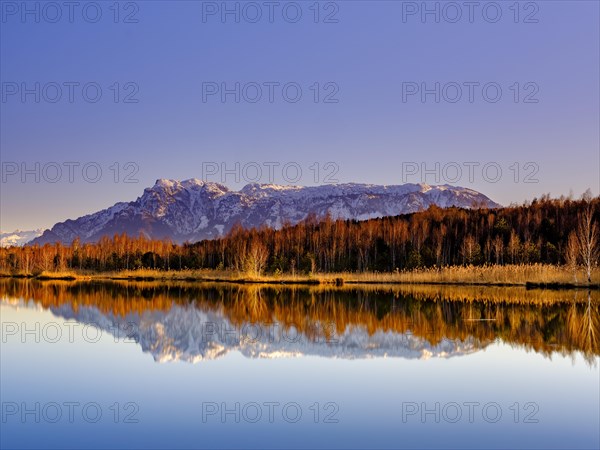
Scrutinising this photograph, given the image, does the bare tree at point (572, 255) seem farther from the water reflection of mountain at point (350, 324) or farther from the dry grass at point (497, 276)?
the water reflection of mountain at point (350, 324)

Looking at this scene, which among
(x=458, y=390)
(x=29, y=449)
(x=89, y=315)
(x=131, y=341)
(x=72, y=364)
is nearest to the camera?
(x=29, y=449)

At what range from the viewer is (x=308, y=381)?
43.7 feet

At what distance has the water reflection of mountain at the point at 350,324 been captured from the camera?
1738 cm

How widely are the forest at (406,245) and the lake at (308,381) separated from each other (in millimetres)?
36681

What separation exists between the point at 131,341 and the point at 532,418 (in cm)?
1365

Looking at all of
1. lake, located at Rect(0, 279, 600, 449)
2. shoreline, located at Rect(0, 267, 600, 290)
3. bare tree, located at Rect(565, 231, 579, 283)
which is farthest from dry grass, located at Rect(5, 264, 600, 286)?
lake, located at Rect(0, 279, 600, 449)

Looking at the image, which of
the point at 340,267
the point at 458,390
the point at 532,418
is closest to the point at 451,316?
the point at 458,390

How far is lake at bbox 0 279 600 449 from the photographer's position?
951 centimetres

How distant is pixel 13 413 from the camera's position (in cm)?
1070

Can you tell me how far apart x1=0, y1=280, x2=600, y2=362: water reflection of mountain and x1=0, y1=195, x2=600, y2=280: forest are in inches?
1060

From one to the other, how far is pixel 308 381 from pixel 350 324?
374 inches

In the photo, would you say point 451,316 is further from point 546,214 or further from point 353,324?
point 546,214

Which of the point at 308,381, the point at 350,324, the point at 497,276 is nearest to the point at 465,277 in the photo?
the point at 497,276

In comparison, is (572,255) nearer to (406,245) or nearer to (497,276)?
(497,276)
